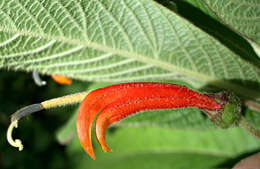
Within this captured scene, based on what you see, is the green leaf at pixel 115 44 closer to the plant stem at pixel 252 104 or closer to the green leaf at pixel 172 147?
the plant stem at pixel 252 104

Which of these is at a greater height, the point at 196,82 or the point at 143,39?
the point at 143,39

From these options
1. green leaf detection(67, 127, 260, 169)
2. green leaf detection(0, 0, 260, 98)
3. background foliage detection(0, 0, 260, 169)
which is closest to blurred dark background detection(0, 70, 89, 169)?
green leaf detection(67, 127, 260, 169)

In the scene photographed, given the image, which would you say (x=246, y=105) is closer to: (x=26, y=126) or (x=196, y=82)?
(x=196, y=82)

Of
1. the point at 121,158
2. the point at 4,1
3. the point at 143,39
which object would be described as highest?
the point at 4,1

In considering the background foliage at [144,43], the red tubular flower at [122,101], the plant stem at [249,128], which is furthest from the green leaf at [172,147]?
the red tubular flower at [122,101]

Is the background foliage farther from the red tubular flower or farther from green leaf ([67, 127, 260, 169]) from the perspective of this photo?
green leaf ([67, 127, 260, 169])

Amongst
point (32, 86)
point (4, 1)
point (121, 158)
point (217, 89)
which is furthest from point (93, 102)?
point (32, 86)
